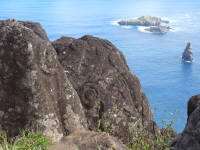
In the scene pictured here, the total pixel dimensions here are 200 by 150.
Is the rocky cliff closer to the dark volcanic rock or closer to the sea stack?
the dark volcanic rock

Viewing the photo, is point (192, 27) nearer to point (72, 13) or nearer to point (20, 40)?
point (72, 13)

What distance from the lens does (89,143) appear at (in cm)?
610

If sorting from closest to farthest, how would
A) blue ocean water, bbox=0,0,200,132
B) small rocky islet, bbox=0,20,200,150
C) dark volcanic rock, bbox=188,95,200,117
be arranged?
small rocky islet, bbox=0,20,200,150 → dark volcanic rock, bbox=188,95,200,117 → blue ocean water, bbox=0,0,200,132

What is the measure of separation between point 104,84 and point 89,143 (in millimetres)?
4563

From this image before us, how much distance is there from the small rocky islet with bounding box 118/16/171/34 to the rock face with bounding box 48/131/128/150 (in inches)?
4170

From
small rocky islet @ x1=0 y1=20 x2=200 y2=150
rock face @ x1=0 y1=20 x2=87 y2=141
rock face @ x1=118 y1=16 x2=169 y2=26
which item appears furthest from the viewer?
rock face @ x1=118 y1=16 x2=169 y2=26

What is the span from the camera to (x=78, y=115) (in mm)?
8492

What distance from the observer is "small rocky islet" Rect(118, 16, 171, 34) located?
112m

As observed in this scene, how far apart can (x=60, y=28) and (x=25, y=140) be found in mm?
92600

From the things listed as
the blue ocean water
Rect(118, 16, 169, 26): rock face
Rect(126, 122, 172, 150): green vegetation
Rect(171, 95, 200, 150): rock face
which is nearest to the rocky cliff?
Rect(126, 122, 172, 150): green vegetation

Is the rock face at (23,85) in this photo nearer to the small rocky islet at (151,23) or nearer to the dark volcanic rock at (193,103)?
the dark volcanic rock at (193,103)

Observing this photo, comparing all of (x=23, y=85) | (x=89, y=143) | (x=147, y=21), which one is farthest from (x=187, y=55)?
(x=89, y=143)

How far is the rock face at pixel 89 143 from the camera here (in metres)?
5.86

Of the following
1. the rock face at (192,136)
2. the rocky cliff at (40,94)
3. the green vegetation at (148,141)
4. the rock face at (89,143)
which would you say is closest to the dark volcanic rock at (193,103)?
the green vegetation at (148,141)
